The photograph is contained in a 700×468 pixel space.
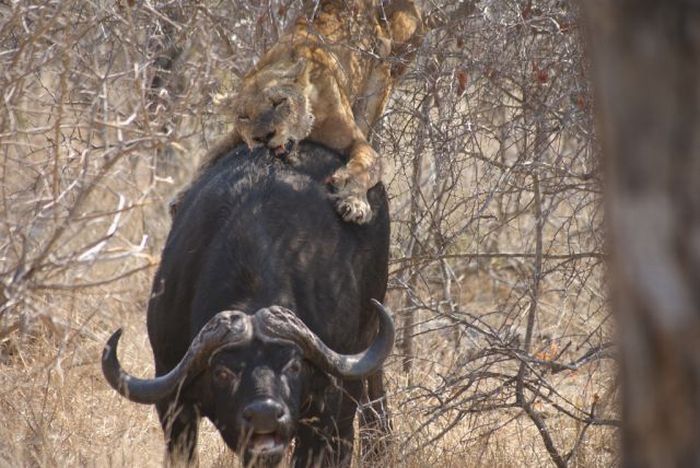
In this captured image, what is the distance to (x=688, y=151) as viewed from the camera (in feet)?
7.50

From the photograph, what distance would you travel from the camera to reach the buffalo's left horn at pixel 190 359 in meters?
5.88

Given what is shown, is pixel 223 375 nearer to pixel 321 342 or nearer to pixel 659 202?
pixel 321 342

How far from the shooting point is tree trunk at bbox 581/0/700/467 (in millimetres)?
2293

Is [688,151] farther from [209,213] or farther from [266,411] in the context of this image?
[209,213]

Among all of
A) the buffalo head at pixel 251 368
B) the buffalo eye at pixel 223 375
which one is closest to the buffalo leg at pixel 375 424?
the buffalo head at pixel 251 368

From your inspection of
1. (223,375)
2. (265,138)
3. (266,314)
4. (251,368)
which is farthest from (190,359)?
(265,138)

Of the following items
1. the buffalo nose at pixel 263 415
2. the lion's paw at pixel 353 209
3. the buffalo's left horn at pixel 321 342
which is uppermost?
the lion's paw at pixel 353 209

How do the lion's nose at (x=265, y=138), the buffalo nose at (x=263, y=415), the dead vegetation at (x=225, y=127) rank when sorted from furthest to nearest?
the lion's nose at (x=265, y=138), the buffalo nose at (x=263, y=415), the dead vegetation at (x=225, y=127)

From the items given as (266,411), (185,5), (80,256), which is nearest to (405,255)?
(185,5)

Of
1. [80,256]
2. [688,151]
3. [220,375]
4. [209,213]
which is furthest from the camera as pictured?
[209,213]

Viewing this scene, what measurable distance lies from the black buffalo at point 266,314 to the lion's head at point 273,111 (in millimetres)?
99

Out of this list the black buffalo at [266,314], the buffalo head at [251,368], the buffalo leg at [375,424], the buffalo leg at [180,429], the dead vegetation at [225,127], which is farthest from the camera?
the buffalo leg at [375,424]

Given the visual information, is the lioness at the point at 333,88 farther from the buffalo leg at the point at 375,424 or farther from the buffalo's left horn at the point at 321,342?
the buffalo leg at the point at 375,424

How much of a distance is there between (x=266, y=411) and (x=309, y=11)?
2.83 m
